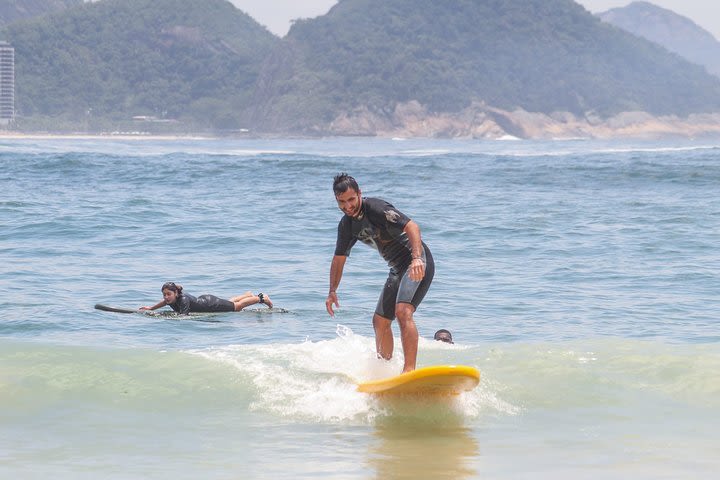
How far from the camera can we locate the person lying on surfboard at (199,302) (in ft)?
42.5

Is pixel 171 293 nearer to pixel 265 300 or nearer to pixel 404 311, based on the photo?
pixel 265 300

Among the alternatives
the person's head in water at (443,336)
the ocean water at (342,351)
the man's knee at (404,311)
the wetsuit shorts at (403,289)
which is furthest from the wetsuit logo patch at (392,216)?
the person's head in water at (443,336)

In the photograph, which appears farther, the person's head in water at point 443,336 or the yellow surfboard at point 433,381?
the person's head in water at point 443,336

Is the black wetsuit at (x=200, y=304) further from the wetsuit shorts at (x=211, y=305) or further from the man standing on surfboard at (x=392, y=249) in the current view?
the man standing on surfboard at (x=392, y=249)

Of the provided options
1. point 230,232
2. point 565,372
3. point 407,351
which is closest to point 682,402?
point 565,372

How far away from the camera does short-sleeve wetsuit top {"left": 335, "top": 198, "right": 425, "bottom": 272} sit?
7.76 meters

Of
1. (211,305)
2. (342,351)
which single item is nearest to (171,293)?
(211,305)

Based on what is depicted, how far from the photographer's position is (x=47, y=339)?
36.6 ft

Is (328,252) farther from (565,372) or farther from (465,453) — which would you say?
(465,453)

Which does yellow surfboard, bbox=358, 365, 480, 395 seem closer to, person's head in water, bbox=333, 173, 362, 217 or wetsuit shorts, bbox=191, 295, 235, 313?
person's head in water, bbox=333, 173, 362, 217

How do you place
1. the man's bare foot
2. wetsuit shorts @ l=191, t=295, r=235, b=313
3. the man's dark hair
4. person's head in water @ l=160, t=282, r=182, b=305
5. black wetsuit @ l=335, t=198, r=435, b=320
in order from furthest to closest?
the man's bare foot → wetsuit shorts @ l=191, t=295, r=235, b=313 → person's head in water @ l=160, t=282, r=182, b=305 → black wetsuit @ l=335, t=198, r=435, b=320 → the man's dark hair

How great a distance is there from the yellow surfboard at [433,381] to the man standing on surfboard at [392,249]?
15cm

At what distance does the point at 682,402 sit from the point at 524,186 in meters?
27.9

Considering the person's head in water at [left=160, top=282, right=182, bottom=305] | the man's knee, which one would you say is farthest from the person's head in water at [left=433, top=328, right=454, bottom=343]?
the person's head in water at [left=160, top=282, right=182, bottom=305]
